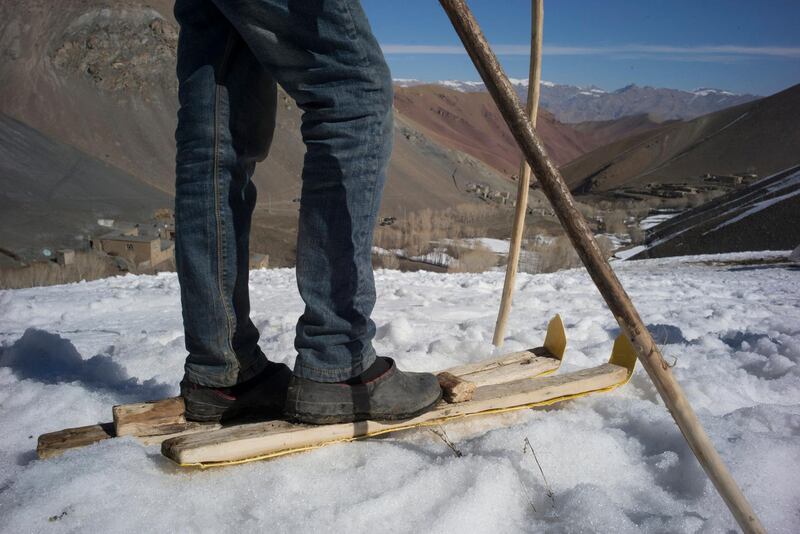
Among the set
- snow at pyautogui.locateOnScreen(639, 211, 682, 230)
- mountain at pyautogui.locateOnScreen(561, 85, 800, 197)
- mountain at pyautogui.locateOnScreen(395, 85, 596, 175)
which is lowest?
snow at pyautogui.locateOnScreen(639, 211, 682, 230)

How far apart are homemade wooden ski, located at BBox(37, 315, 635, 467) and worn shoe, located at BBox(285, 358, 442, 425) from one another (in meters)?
0.03

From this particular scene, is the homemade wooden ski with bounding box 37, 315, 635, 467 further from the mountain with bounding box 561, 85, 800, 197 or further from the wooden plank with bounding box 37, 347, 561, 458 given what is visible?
the mountain with bounding box 561, 85, 800, 197

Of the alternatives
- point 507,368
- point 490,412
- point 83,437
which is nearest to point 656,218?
point 507,368

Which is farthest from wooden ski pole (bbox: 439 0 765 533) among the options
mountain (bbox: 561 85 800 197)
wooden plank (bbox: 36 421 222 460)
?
mountain (bbox: 561 85 800 197)

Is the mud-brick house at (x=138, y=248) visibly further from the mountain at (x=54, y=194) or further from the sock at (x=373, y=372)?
the sock at (x=373, y=372)

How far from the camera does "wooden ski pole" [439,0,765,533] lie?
3.24ft

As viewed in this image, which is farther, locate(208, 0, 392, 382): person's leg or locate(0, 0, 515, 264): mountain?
locate(0, 0, 515, 264): mountain

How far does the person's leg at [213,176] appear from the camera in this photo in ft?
3.86

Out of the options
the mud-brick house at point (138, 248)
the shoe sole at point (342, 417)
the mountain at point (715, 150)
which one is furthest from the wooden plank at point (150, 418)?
the mountain at point (715, 150)

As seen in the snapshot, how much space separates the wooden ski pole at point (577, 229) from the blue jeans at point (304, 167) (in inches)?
7.4

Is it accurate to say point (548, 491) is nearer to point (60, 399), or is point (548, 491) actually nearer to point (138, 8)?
point (60, 399)

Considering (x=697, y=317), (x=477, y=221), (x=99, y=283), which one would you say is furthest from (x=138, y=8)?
(x=697, y=317)

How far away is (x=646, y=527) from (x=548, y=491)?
0.58 feet

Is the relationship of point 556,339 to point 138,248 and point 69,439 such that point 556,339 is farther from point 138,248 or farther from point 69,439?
point 138,248
